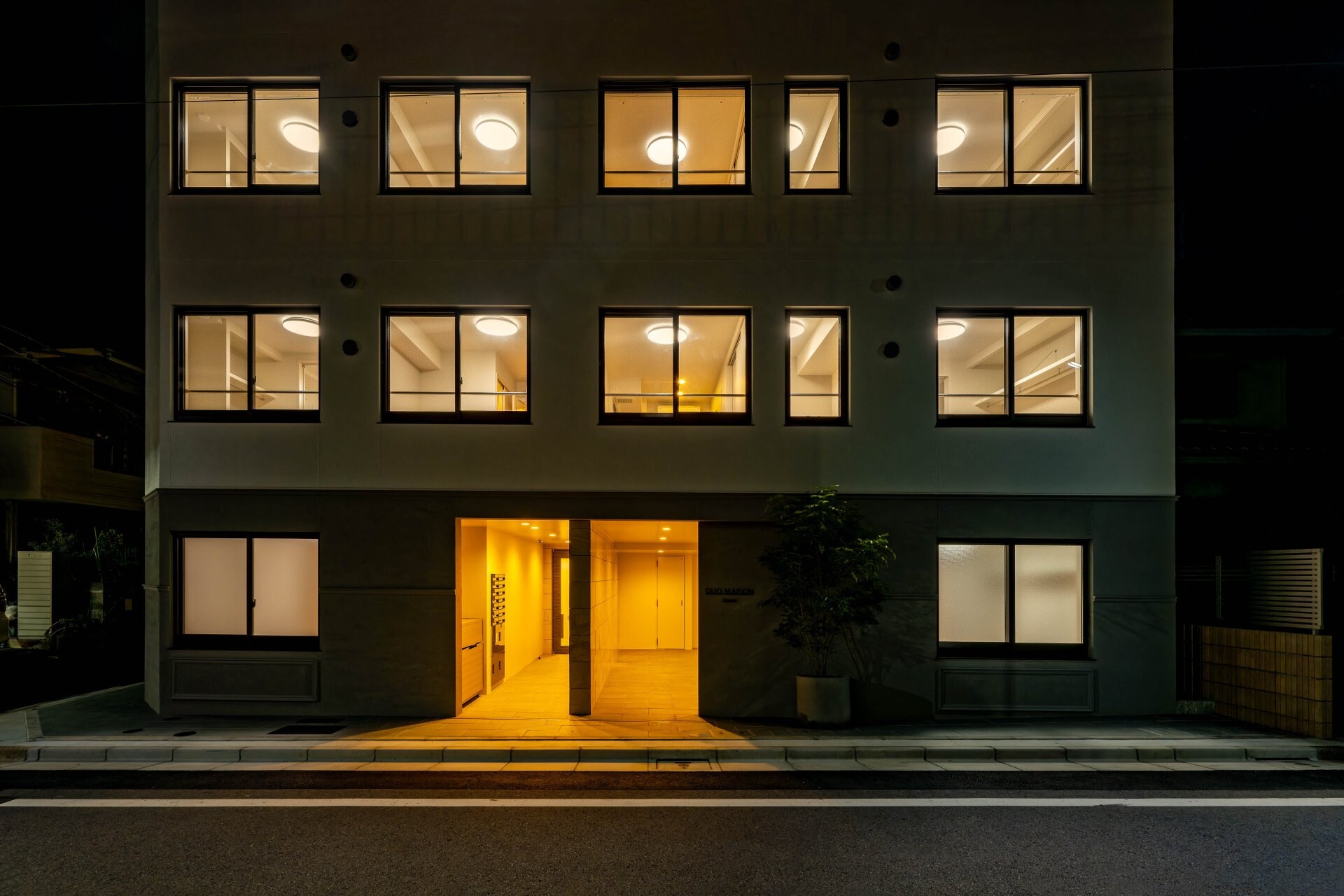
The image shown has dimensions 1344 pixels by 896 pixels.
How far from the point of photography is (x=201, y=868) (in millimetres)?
5289

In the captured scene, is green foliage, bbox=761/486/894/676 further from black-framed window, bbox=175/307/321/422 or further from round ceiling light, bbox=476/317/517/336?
black-framed window, bbox=175/307/321/422

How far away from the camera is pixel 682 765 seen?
26.1ft

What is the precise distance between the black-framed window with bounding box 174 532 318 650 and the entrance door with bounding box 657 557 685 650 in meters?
8.66

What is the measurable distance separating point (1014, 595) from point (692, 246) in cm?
693

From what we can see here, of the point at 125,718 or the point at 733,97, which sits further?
the point at 733,97

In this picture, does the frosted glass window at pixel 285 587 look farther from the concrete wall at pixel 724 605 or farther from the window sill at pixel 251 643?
the concrete wall at pixel 724 605

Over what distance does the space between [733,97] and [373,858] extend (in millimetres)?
10480

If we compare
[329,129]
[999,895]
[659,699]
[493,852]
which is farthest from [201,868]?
[329,129]

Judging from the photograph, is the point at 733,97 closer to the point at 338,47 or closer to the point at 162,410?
the point at 338,47

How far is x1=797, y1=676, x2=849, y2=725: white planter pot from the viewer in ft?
30.7

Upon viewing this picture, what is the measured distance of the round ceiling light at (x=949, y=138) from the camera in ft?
35.1

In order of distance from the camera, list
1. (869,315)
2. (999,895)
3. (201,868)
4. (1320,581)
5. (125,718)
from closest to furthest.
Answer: (999,895), (201,868), (1320,581), (125,718), (869,315)

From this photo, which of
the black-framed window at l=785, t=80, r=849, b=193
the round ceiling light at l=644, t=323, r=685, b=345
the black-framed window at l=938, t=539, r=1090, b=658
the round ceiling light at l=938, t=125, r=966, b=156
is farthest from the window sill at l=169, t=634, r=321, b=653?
the round ceiling light at l=938, t=125, r=966, b=156

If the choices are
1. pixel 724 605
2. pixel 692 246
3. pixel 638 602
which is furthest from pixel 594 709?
pixel 638 602
